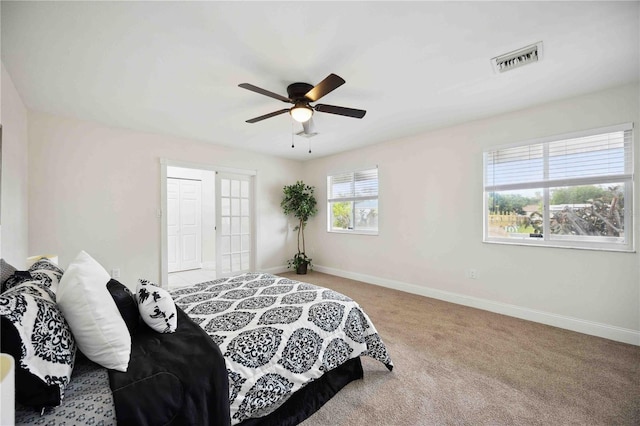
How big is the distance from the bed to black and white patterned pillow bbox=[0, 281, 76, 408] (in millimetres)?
87

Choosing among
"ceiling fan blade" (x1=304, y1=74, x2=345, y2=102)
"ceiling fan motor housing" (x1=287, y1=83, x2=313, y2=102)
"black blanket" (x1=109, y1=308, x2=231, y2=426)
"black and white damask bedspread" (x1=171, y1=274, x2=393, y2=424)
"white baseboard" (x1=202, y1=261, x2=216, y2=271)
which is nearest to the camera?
"black blanket" (x1=109, y1=308, x2=231, y2=426)

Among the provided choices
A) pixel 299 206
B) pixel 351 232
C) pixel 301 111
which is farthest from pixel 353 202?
pixel 301 111

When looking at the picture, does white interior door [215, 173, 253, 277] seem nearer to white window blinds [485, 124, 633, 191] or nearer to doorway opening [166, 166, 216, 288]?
doorway opening [166, 166, 216, 288]

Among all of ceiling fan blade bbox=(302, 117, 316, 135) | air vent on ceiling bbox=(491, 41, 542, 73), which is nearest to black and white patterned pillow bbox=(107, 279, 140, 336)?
ceiling fan blade bbox=(302, 117, 316, 135)

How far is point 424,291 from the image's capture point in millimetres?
3885

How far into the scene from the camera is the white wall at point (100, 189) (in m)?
Answer: 3.09

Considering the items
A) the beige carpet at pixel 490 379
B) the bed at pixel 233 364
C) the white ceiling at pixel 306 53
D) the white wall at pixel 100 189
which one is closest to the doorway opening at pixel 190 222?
the white wall at pixel 100 189

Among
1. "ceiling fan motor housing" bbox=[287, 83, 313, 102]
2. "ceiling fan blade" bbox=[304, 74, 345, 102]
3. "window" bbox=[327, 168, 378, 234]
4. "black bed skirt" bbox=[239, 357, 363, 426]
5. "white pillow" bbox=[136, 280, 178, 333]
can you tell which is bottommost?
"black bed skirt" bbox=[239, 357, 363, 426]

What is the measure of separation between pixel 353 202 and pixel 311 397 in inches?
142

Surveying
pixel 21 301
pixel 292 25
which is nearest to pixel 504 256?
pixel 292 25

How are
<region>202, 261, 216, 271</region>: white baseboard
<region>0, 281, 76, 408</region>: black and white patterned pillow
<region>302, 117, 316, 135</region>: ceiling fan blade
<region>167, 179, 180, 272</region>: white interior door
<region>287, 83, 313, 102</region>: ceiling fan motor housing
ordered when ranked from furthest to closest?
<region>202, 261, 216, 271</region>: white baseboard < <region>167, 179, 180, 272</region>: white interior door < <region>302, 117, 316, 135</region>: ceiling fan blade < <region>287, 83, 313, 102</region>: ceiling fan motor housing < <region>0, 281, 76, 408</region>: black and white patterned pillow

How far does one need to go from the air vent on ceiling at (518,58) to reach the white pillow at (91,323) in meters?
2.96

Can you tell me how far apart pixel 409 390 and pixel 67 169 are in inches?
171

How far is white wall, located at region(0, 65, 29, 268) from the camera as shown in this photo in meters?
2.17
